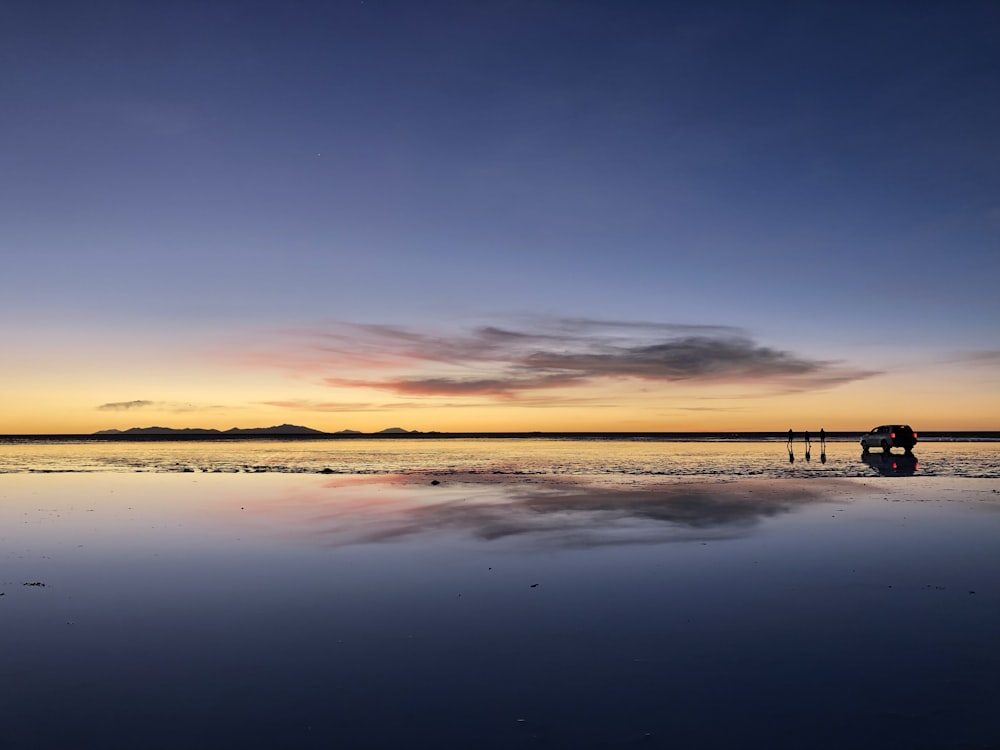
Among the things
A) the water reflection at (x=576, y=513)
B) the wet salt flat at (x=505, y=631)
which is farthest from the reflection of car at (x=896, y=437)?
the wet salt flat at (x=505, y=631)

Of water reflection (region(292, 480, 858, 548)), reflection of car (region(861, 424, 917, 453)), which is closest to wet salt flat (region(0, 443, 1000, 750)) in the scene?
water reflection (region(292, 480, 858, 548))

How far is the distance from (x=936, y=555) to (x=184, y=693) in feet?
50.7

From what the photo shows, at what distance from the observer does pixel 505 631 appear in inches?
397

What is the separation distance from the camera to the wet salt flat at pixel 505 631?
273 inches

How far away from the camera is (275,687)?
314 inches

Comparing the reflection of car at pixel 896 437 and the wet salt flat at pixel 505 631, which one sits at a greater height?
the reflection of car at pixel 896 437

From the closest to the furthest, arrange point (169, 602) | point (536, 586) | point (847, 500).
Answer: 1. point (169, 602)
2. point (536, 586)
3. point (847, 500)

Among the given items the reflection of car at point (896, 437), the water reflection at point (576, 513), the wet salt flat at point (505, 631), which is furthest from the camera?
the reflection of car at point (896, 437)

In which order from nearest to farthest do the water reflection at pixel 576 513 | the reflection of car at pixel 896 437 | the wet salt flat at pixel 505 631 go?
the wet salt flat at pixel 505 631
the water reflection at pixel 576 513
the reflection of car at pixel 896 437

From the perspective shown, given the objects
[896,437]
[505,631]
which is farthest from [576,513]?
[896,437]

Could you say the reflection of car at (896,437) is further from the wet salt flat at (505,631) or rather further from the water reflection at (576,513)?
the wet salt flat at (505,631)

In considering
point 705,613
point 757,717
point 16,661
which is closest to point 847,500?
point 705,613

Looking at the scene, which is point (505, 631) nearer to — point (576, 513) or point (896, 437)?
point (576, 513)

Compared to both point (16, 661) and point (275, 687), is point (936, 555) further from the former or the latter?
point (16, 661)
